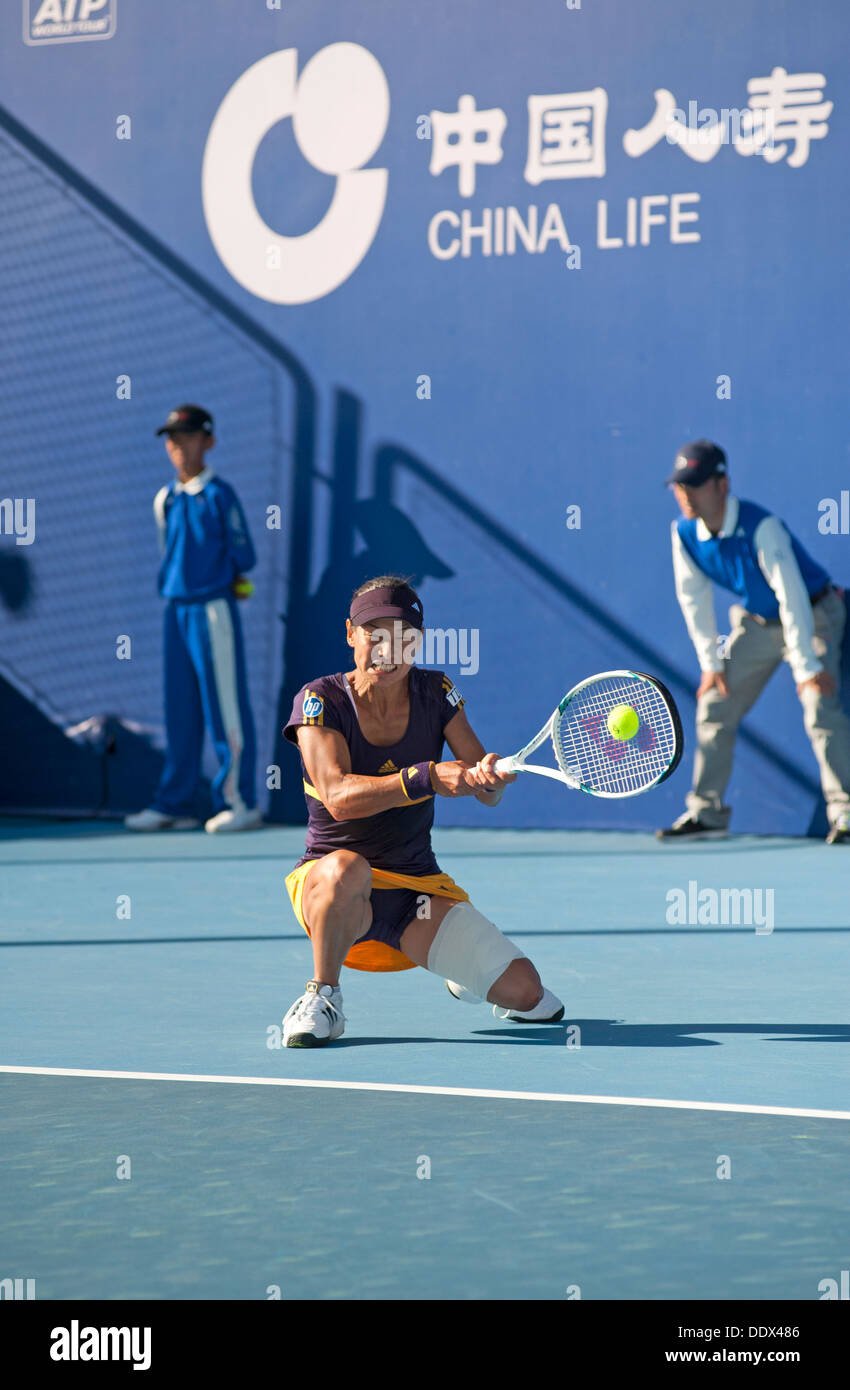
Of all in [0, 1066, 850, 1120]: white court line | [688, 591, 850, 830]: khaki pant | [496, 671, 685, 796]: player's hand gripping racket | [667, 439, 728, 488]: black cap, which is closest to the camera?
[0, 1066, 850, 1120]: white court line

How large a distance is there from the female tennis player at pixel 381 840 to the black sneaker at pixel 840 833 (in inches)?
210

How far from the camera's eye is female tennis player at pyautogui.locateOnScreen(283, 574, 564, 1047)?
5.55 m

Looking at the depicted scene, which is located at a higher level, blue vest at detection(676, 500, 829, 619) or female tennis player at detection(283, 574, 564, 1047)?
blue vest at detection(676, 500, 829, 619)

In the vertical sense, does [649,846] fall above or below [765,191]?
below

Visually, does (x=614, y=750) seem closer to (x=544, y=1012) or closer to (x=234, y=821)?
(x=544, y=1012)

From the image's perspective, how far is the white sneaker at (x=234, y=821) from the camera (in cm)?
1212

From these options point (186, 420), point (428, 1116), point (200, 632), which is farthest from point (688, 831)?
point (428, 1116)

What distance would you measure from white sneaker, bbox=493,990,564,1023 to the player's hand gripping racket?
0.60m

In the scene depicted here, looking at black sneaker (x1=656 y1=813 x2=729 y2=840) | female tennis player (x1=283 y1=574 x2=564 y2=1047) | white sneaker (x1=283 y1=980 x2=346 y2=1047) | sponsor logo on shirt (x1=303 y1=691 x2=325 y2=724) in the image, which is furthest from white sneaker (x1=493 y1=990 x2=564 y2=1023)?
black sneaker (x1=656 y1=813 x2=729 y2=840)

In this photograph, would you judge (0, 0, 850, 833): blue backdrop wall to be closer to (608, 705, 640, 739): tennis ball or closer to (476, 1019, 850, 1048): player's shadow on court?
(476, 1019, 850, 1048): player's shadow on court

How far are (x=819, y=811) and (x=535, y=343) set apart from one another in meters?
3.03
